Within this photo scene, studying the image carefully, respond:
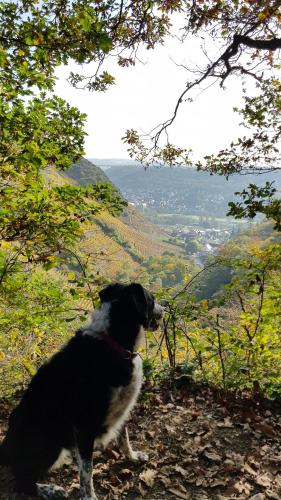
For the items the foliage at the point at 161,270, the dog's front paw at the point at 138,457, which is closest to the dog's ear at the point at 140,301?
the dog's front paw at the point at 138,457

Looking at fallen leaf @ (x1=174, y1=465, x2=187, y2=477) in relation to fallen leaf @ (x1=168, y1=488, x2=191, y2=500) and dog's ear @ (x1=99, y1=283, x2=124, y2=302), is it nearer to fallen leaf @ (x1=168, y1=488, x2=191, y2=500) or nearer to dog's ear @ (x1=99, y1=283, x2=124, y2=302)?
fallen leaf @ (x1=168, y1=488, x2=191, y2=500)

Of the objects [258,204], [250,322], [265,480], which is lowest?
[265,480]

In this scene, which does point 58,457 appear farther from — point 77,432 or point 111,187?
point 111,187

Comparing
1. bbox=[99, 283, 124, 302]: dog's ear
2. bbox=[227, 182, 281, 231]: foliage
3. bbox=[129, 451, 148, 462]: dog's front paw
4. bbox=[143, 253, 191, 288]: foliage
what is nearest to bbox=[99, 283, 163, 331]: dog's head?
bbox=[99, 283, 124, 302]: dog's ear

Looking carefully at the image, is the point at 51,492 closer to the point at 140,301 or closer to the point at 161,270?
the point at 140,301

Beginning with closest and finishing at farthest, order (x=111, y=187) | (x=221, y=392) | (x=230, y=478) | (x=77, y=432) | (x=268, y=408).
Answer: (x=77, y=432) → (x=230, y=478) → (x=111, y=187) → (x=268, y=408) → (x=221, y=392)

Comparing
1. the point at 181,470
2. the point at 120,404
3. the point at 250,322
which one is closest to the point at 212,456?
the point at 181,470

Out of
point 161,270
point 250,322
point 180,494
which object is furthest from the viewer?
point 161,270

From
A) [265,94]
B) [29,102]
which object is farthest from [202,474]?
[265,94]
